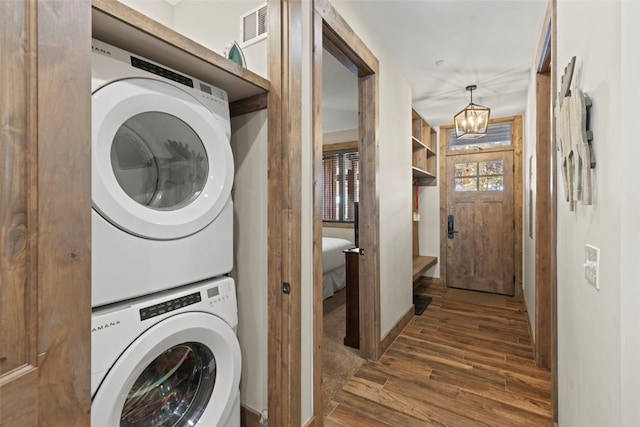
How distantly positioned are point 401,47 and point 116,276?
8.86 ft

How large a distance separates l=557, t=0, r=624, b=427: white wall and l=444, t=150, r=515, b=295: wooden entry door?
331 cm

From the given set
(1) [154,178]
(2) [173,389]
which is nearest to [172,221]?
(1) [154,178]

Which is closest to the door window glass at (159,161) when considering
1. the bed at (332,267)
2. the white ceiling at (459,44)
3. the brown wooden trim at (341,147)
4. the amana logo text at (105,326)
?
the amana logo text at (105,326)

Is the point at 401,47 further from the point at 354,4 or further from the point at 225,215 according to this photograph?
the point at 225,215

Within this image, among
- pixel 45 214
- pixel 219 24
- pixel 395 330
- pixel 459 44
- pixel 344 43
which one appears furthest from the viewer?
pixel 395 330

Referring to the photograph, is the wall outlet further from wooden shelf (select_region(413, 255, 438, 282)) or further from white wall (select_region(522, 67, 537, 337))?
wooden shelf (select_region(413, 255, 438, 282))

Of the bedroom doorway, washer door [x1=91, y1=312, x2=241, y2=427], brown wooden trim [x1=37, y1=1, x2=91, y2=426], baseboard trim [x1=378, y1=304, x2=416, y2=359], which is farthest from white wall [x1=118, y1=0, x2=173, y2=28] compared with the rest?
baseboard trim [x1=378, y1=304, x2=416, y2=359]

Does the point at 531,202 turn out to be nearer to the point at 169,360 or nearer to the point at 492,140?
the point at 492,140

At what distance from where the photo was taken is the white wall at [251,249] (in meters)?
1.48

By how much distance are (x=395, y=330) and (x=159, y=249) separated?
2.40m

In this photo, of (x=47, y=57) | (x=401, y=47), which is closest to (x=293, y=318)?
(x=47, y=57)

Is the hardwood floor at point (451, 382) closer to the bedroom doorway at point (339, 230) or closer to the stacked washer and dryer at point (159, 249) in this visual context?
the bedroom doorway at point (339, 230)

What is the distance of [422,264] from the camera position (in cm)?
425

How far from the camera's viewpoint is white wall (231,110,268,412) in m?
1.48
